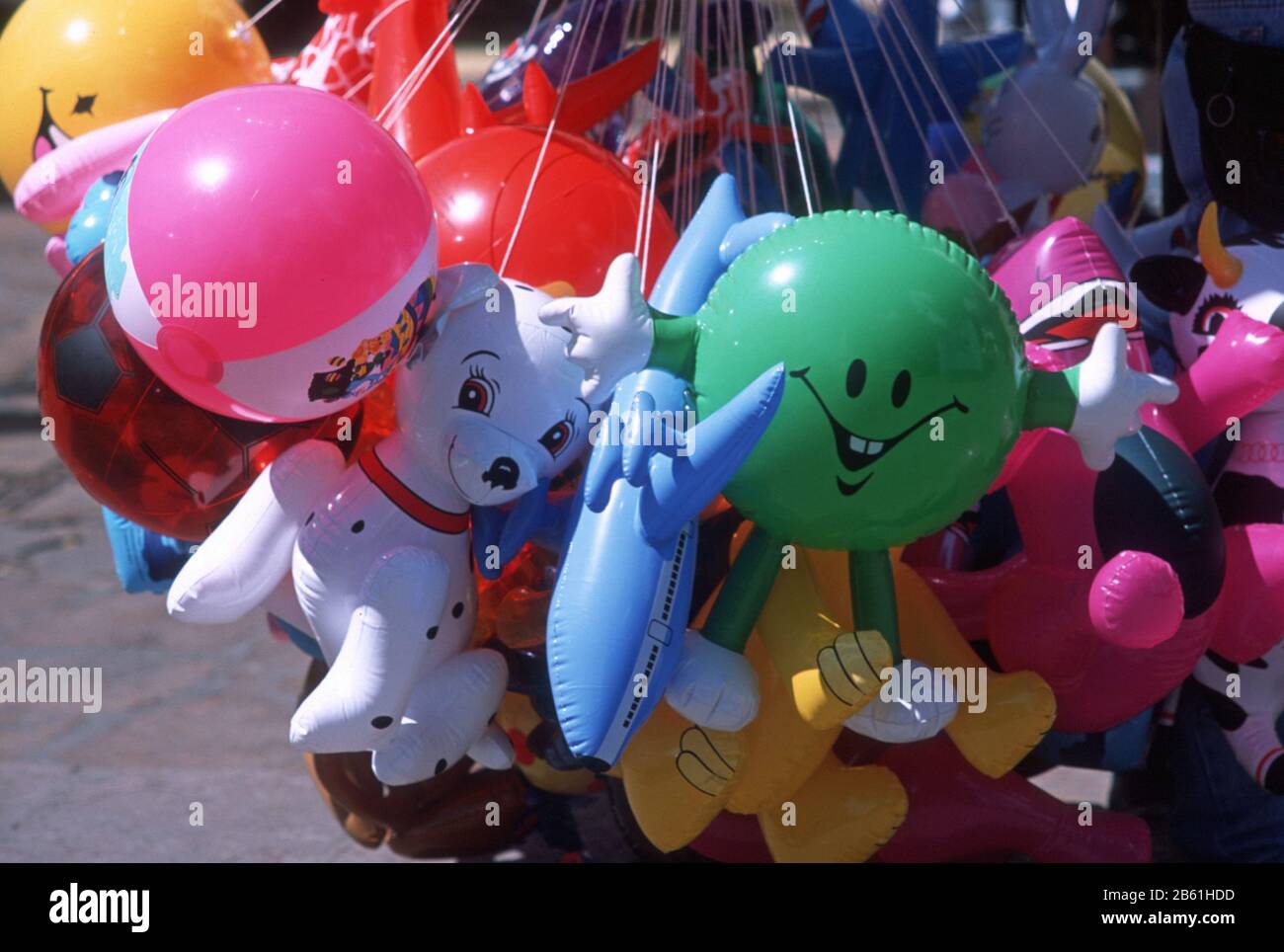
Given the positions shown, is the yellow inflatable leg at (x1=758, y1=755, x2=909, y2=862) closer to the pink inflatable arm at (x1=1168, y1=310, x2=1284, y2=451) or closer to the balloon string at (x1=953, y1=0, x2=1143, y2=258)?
the pink inflatable arm at (x1=1168, y1=310, x2=1284, y2=451)

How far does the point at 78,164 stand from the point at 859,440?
1622 mm

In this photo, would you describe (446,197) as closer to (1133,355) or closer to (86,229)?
(86,229)

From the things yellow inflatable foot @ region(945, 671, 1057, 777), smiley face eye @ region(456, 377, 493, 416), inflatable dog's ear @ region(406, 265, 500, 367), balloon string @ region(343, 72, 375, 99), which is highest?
inflatable dog's ear @ region(406, 265, 500, 367)

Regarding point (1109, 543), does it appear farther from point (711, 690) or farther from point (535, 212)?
point (535, 212)

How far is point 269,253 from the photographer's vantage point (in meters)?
2.15

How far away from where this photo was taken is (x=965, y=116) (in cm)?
376

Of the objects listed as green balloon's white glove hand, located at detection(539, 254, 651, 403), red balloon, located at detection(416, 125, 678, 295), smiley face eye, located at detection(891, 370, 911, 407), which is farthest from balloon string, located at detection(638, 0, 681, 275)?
smiley face eye, located at detection(891, 370, 911, 407)

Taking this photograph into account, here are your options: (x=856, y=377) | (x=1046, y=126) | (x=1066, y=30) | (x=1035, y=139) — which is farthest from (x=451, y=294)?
(x=1066, y=30)

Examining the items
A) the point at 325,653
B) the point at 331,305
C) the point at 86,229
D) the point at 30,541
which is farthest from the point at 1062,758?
the point at 30,541

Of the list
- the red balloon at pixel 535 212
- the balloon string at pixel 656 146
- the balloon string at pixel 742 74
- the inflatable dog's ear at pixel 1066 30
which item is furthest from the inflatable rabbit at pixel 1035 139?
the red balloon at pixel 535 212

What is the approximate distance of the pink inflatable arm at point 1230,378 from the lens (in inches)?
102

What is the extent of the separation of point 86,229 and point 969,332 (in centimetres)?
161

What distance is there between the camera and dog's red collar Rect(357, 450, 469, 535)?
7.90 feet

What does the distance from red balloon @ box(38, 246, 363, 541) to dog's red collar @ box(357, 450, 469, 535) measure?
0.17 metres
